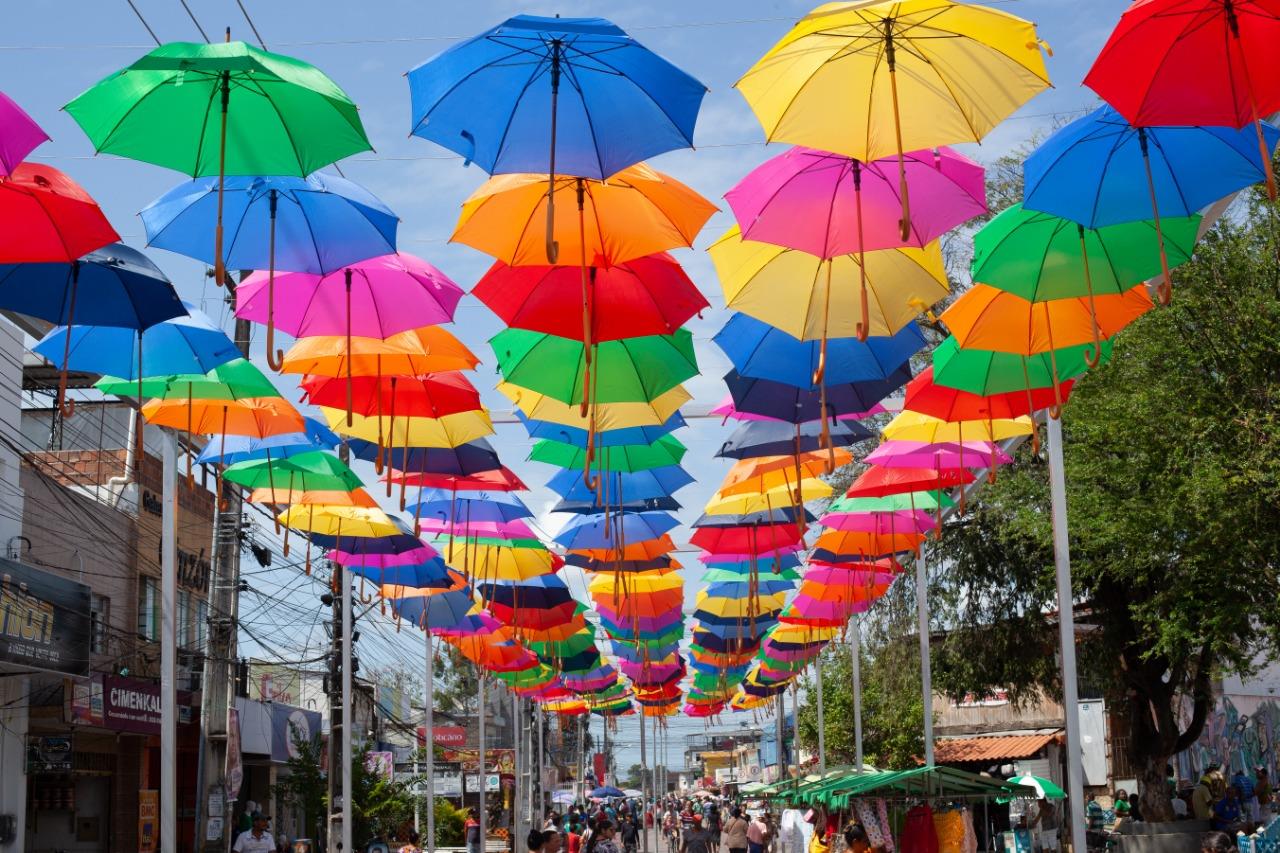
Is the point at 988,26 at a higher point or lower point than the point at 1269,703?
higher

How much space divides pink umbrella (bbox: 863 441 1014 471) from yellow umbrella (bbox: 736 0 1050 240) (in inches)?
244

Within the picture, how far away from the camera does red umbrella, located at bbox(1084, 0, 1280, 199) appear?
6.75m

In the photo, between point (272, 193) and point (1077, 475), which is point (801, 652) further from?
point (272, 193)

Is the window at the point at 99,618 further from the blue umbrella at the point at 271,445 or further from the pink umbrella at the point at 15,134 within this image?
the pink umbrella at the point at 15,134

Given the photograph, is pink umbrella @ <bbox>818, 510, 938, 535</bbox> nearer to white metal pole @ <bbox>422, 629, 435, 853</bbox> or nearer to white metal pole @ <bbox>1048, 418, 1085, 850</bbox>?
white metal pole @ <bbox>1048, 418, 1085, 850</bbox>

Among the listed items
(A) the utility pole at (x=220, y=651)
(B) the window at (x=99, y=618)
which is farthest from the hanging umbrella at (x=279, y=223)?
(B) the window at (x=99, y=618)

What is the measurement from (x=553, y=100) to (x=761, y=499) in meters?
8.94

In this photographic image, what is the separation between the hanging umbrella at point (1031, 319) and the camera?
975 centimetres

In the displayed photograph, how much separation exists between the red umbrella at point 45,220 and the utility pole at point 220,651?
12.6 m

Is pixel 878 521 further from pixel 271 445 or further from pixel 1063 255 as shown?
pixel 1063 255

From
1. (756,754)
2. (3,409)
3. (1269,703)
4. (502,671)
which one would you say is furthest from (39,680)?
(756,754)

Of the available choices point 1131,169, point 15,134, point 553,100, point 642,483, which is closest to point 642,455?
point 642,483

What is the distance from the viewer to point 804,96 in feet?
24.6

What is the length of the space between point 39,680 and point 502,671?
11.1 metres
